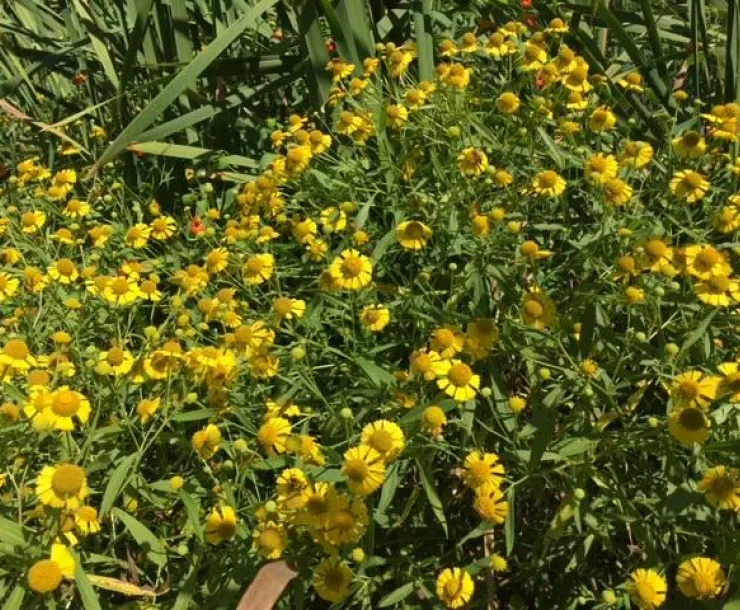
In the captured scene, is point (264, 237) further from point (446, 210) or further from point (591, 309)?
point (591, 309)

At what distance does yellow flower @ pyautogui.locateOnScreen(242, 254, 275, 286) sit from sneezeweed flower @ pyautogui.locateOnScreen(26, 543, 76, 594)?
0.59 m

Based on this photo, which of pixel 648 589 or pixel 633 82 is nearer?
pixel 648 589

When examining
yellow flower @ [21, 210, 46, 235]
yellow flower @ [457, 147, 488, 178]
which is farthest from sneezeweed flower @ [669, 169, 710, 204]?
yellow flower @ [21, 210, 46, 235]

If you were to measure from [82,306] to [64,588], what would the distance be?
55 centimetres

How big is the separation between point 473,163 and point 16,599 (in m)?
0.99

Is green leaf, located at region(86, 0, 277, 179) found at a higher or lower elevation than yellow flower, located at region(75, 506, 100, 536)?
higher

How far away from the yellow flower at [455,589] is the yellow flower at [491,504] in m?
0.08

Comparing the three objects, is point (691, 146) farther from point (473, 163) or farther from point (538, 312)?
point (538, 312)

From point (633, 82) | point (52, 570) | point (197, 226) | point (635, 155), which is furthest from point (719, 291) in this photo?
point (197, 226)

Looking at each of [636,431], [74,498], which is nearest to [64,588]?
[74,498]

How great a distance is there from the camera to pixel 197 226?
69.5 inches

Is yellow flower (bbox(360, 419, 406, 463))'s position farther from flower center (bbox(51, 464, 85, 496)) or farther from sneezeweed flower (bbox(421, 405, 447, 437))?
flower center (bbox(51, 464, 85, 496))

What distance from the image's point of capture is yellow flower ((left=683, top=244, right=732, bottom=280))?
1.13m

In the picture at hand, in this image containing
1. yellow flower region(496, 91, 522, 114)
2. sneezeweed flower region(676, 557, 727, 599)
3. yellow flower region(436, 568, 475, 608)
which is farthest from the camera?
yellow flower region(496, 91, 522, 114)
